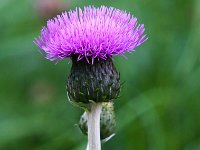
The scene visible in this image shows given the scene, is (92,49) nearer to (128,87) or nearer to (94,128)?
(94,128)

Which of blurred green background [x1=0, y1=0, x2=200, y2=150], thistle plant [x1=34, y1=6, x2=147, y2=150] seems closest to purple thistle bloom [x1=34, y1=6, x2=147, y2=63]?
thistle plant [x1=34, y1=6, x2=147, y2=150]

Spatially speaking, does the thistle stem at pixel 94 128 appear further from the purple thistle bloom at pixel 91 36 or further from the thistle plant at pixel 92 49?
the purple thistle bloom at pixel 91 36

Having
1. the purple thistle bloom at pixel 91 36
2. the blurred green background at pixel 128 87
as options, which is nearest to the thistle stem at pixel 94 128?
the purple thistle bloom at pixel 91 36

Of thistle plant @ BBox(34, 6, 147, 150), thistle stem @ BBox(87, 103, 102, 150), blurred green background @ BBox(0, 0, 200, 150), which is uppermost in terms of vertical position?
blurred green background @ BBox(0, 0, 200, 150)

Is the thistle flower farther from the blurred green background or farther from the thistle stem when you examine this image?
the blurred green background

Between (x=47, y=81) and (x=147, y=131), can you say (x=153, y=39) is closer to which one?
(x=47, y=81)

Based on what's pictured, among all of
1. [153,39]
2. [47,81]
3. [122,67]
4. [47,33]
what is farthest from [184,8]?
[47,33]
